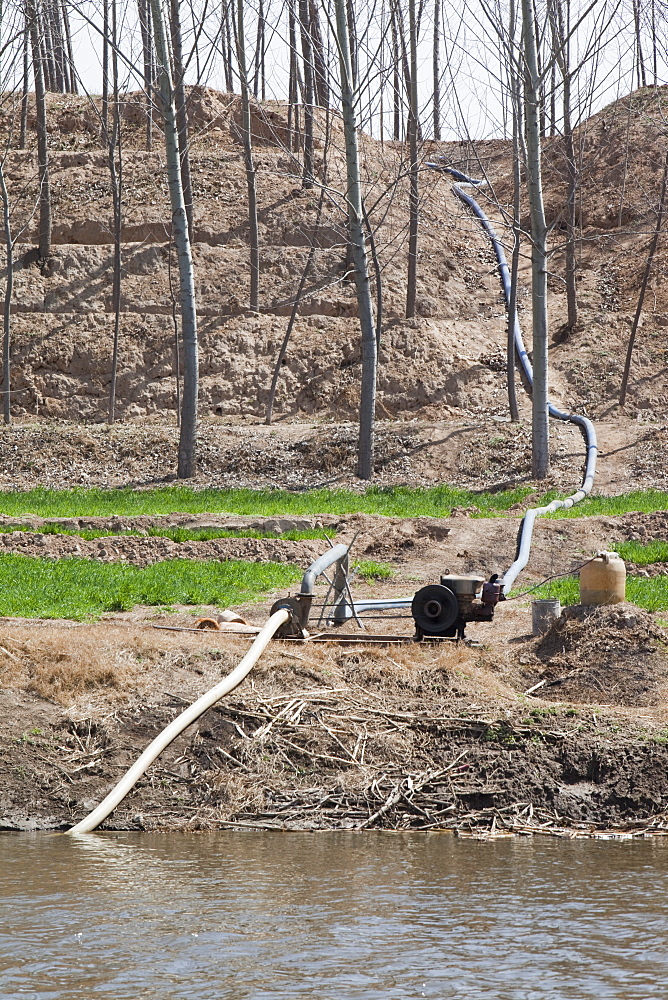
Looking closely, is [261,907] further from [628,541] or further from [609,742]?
[628,541]

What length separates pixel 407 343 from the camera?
32219mm

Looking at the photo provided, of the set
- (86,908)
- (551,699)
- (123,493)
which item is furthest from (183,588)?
(123,493)

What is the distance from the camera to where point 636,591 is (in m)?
12.5

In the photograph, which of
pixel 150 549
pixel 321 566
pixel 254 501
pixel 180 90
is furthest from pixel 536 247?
pixel 321 566

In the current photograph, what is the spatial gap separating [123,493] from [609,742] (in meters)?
17.7

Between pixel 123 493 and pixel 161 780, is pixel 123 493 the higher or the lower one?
the higher one

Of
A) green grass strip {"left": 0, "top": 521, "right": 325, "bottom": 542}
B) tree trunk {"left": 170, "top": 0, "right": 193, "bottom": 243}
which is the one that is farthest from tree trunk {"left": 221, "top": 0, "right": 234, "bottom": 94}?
green grass strip {"left": 0, "top": 521, "right": 325, "bottom": 542}

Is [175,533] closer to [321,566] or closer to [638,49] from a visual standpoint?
[321,566]

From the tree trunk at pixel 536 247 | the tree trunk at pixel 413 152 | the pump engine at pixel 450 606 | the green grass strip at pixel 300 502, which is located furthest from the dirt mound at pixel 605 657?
the tree trunk at pixel 413 152

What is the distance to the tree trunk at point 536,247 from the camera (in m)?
22.0

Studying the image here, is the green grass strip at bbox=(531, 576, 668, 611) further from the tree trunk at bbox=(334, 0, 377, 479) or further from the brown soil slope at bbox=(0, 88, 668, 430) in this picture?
the brown soil slope at bbox=(0, 88, 668, 430)

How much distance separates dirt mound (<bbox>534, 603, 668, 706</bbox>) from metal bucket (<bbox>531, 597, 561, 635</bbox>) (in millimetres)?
562

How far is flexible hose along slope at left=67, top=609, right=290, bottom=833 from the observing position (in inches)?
250

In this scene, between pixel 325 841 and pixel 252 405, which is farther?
pixel 252 405
